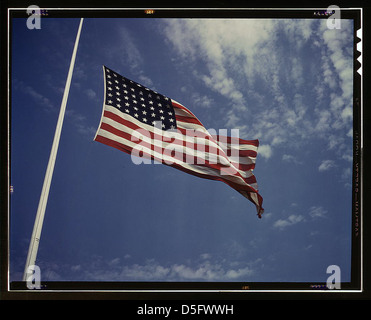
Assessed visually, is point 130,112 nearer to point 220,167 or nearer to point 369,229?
point 220,167

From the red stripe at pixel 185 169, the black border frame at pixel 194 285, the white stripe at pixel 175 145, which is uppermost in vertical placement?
the white stripe at pixel 175 145

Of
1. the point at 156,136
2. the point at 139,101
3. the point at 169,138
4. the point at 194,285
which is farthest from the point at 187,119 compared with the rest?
the point at 194,285

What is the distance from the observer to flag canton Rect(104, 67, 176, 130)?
20.9 ft

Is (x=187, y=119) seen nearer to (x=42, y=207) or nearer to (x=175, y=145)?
(x=175, y=145)

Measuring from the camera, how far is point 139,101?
6.55m

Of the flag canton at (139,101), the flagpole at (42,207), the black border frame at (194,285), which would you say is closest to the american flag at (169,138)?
the flag canton at (139,101)

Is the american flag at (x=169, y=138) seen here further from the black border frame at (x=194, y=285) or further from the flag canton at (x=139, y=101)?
the black border frame at (x=194, y=285)

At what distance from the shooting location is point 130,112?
6398 mm

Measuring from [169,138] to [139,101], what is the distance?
73 centimetres

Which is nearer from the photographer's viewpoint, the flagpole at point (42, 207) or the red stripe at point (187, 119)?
the flagpole at point (42, 207)

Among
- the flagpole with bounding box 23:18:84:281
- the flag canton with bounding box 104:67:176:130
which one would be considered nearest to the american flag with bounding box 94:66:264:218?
the flag canton with bounding box 104:67:176:130

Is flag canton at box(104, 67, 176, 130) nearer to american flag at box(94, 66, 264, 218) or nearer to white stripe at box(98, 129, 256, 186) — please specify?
american flag at box(94, 66, 264, 218)

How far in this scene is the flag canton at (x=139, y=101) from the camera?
20.9ft
